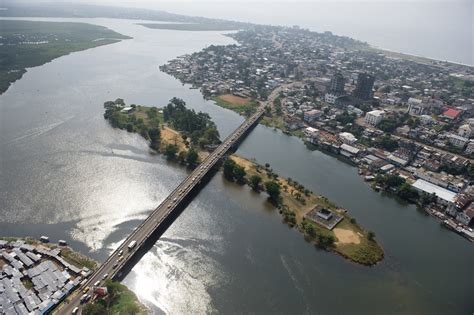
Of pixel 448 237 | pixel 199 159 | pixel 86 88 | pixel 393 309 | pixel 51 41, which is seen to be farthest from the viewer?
pixel 51 41

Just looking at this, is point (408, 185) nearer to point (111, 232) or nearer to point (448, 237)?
point (448, 237)

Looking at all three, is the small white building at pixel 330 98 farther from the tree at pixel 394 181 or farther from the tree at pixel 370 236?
the tree at pixel 370 236

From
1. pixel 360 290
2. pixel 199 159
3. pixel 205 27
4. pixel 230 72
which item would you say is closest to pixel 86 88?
pixel 230 72

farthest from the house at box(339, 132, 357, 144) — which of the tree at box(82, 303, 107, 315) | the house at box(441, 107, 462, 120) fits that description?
the tree at box(82, 303, 107, 315)

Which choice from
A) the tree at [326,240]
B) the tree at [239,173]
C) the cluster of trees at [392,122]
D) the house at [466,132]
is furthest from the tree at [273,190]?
the house at [466,132]

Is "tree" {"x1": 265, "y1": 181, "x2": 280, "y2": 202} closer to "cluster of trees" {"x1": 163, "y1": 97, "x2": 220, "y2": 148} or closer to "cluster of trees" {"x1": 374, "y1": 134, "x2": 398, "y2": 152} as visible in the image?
"cluster of trees" {"x1": 163, "y1": 97, "x2": 220, "y2": 148}

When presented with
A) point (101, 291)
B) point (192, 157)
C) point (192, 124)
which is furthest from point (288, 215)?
point (192, 124)

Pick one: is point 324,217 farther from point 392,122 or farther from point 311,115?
point 392,122
